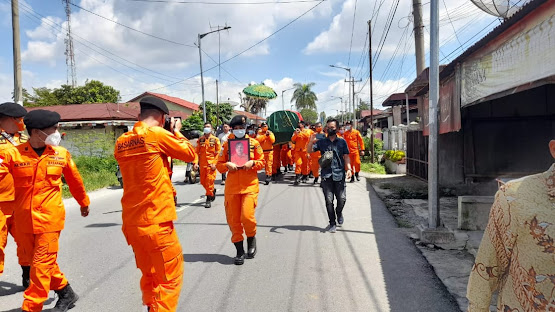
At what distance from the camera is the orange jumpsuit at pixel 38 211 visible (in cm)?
332

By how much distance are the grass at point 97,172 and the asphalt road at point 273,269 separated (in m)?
5.24

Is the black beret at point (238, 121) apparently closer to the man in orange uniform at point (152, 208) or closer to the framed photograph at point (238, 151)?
the framed photograph at point (238, 151)

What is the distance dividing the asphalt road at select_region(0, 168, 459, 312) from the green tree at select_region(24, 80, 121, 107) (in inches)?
1370

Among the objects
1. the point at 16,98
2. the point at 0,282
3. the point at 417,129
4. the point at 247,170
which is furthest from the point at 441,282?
the point at 16,98

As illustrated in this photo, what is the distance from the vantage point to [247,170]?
5.06 m

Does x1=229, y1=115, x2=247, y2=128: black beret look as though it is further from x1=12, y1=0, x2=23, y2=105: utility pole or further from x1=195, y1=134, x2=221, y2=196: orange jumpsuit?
x1=12, y1=0, x2=23, y2=105: utility pole

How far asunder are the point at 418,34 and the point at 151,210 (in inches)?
458

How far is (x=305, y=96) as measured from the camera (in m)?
68.9

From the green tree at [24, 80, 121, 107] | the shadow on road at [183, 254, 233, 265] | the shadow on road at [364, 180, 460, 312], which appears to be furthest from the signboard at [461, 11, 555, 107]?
the green tree at [24, 80, 121, 107]

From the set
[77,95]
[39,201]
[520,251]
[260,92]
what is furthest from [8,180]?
[77,95]

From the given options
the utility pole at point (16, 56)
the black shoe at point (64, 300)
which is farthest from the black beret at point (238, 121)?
the utility pole at point (16, 56)

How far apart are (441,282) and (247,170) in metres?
Answer: 2.61

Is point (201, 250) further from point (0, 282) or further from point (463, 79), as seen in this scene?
point (463, 79)

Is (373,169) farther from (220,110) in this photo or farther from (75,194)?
(220,110)
